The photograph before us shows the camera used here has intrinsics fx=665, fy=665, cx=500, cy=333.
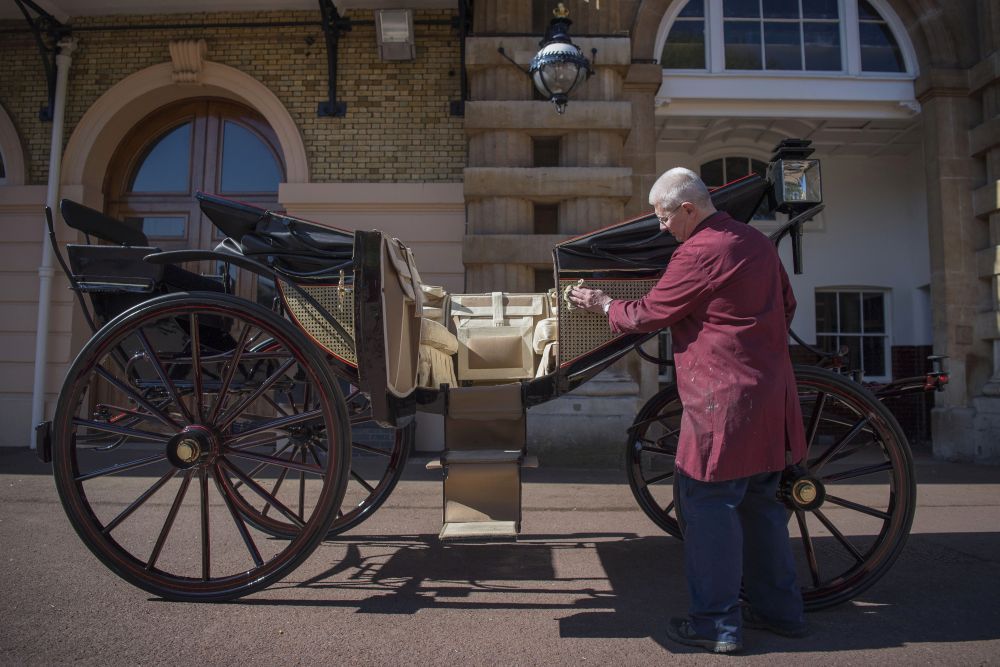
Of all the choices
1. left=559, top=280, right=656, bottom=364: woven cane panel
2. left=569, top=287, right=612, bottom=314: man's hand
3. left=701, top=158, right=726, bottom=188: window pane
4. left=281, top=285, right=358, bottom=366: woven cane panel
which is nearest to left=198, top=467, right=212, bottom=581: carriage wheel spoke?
left=281, top=285, right=358, bottom=366: woven cane panel

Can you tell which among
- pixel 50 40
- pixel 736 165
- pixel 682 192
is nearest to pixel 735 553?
pixel 682 192

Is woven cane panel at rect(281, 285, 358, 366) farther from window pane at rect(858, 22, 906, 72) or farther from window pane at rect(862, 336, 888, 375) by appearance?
window pane at rect(862, 336, 888, 375)

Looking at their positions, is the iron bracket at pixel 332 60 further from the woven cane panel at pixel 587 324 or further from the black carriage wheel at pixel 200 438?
the woven cane panel at pixel 587 324

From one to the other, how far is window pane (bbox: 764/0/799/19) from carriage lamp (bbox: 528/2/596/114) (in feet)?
9.96

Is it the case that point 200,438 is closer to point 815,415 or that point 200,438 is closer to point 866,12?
point 815,415

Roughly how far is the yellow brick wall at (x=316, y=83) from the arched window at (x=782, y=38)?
2848mm

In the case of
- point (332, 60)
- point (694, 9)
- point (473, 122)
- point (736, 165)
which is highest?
point (694, 9)

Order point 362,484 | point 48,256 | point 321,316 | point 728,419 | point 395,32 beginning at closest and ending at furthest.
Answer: point 728,419, point 321,316, point 362,484, point 395,32, point 48,256

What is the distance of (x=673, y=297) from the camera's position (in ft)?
8.27

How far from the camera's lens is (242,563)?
3395mm

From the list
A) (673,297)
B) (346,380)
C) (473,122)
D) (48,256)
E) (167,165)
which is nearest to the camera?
(673,297)

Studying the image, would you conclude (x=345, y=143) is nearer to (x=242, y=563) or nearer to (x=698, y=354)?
(x=242, y=563)

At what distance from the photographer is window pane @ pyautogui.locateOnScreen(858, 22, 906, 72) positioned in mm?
8289

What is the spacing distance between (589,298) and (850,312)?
829cm
